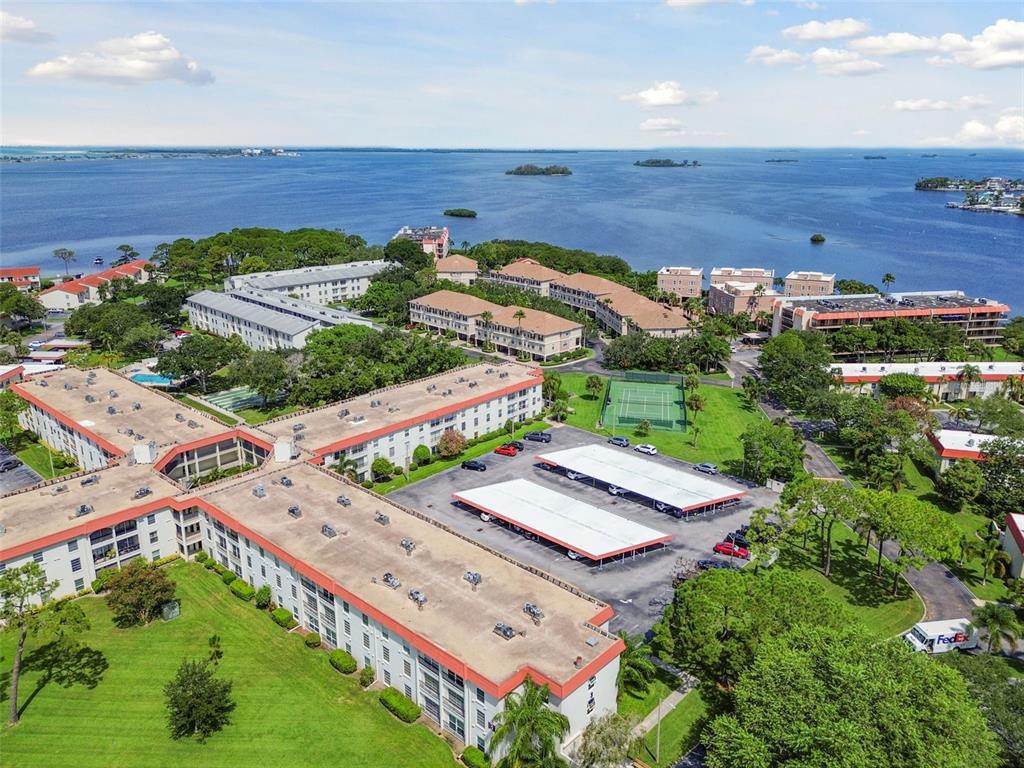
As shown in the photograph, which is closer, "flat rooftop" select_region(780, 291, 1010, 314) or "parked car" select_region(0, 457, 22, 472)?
"parked car" select_region(0, 457, 22, 472)

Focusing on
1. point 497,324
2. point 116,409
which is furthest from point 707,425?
point 116,409

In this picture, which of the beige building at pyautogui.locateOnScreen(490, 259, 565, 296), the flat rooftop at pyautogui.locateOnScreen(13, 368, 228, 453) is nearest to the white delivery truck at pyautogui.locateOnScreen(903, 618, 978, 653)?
the flat rooftop at pyautogui.locateOnScreen(13, 368, 228, 453)

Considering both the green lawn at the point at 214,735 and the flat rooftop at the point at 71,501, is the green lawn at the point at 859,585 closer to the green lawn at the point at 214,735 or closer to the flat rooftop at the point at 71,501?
the green lawn at the point at 214,735

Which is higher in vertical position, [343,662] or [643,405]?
[643,405]

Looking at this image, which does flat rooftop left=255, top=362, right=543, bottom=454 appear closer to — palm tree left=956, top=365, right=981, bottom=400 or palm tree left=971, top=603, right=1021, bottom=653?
palm tree left=971, top=603, right=1021, bottom=653

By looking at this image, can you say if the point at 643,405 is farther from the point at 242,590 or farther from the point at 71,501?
the point at 71,501

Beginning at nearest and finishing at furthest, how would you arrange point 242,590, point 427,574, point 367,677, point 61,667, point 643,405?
point 367,677 < point 61,667 < point 427,574 < point 242,590 < point 643,405
